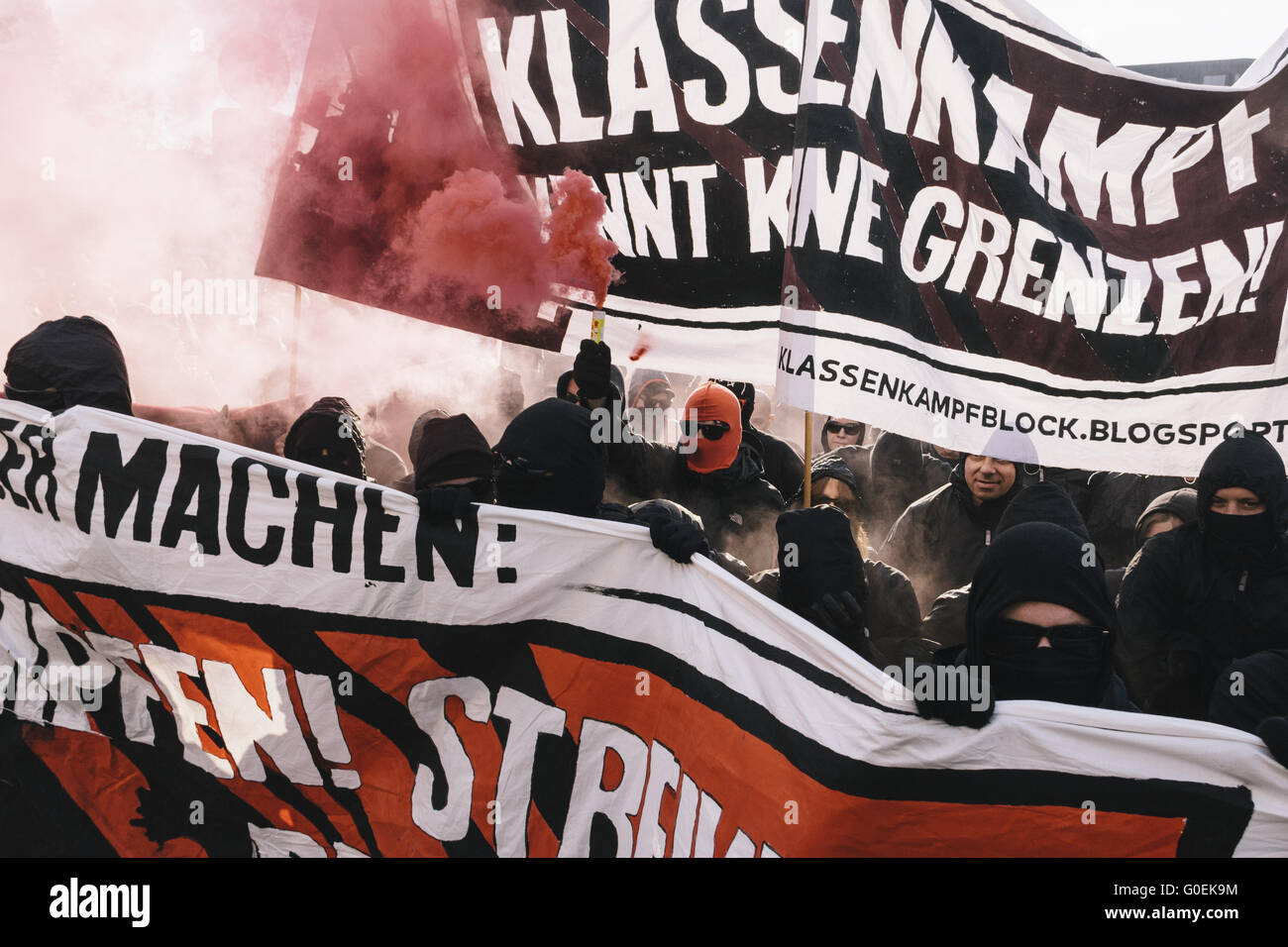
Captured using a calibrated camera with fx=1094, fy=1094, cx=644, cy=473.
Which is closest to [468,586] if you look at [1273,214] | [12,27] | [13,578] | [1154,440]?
[13,578]

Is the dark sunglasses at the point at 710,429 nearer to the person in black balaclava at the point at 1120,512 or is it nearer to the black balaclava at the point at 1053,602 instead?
the person in black balaclava at the point at 1120,512

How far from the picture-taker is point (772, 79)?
13.3 feet

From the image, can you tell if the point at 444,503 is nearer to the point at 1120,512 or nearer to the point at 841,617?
the point at 841,617

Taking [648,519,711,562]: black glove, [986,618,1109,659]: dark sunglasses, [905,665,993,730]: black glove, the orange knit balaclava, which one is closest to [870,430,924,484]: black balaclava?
the orange knit balaclava

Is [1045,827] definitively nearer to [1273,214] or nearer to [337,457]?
[1273,214]

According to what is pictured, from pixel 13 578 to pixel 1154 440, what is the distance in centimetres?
351

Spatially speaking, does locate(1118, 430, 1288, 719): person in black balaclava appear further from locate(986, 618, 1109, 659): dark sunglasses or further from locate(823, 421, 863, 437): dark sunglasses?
locate(823, 421, 863, 437): dark sunglasses

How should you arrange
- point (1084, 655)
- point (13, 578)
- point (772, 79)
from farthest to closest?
point (772, 79), point (13, 578), point (1084, 655)

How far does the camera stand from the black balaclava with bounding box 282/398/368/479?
13.3ft

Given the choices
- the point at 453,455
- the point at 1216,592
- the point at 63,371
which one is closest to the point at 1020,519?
the point at 1216,592

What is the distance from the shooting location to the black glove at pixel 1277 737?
1968mm

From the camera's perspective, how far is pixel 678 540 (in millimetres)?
2627

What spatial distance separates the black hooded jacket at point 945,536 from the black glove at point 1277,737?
2336mm

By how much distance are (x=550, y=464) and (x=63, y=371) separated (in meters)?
1.73
